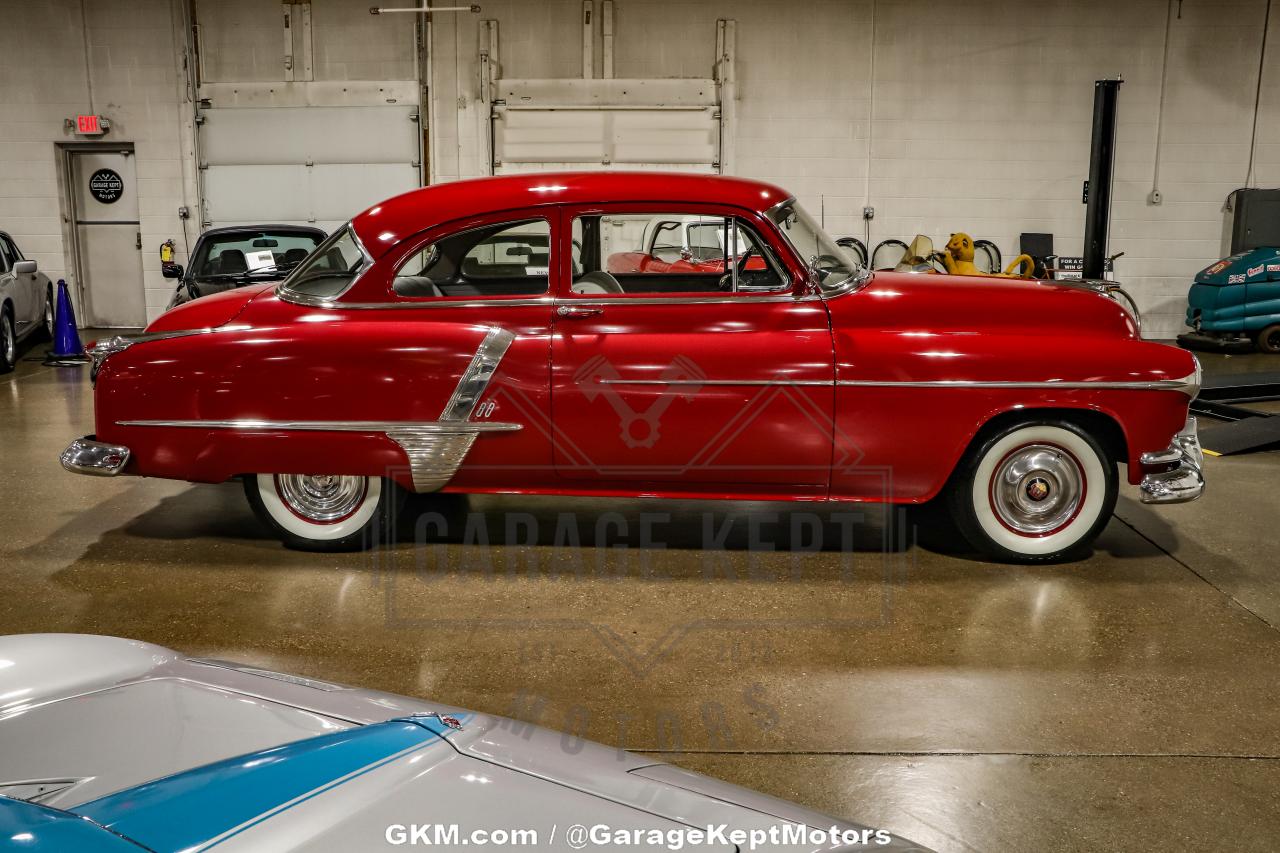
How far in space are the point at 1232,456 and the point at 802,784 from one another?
5164 mm

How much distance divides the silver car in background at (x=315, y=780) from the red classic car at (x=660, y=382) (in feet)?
8.47

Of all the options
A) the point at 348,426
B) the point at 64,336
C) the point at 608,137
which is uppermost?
the point at 608,137

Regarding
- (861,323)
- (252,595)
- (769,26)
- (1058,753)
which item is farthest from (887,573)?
(769,26)

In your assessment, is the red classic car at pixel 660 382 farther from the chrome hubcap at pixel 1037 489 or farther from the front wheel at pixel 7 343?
the front wheel at pixel 7 343

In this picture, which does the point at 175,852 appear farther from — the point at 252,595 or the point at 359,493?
the point at 359,493

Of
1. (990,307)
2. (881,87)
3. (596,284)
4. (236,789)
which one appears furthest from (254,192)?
(236,789)

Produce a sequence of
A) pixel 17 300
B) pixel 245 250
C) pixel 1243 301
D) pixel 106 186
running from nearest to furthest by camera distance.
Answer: pixel 245 250 → pixel 17 300 → pixel 1243 301 → pixel 106 186

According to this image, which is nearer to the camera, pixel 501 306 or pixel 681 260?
pixel 501 306

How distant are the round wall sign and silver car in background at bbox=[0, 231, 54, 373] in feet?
8.83

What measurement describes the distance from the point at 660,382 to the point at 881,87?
10348 mm

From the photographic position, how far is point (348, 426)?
4.37m

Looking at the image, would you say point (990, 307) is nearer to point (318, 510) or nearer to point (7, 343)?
point (318, 510)

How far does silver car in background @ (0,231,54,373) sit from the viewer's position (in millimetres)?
10031

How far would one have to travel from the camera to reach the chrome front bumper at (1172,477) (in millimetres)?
4301
